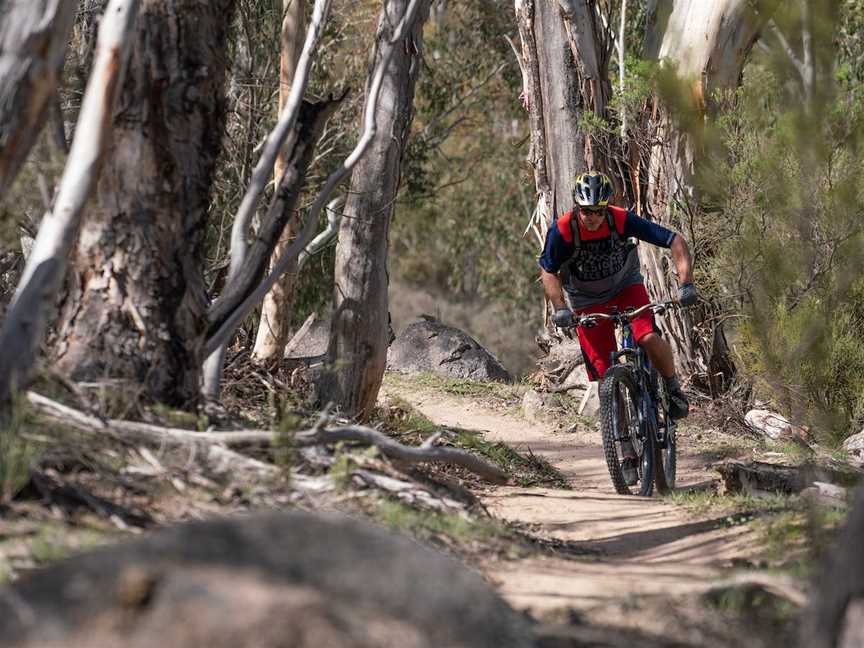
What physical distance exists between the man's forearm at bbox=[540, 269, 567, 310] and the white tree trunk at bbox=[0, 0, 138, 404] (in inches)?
128

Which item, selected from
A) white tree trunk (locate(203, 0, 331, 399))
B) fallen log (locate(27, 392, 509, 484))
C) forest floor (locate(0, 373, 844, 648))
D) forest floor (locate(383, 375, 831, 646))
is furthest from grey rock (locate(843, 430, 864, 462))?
fallen log (locate(27, 392, 509, 484))

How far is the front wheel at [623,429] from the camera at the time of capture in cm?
749

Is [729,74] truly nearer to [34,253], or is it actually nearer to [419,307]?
[34,253]

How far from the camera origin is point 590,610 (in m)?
4.18

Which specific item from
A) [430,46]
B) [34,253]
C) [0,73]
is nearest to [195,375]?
[34,253]

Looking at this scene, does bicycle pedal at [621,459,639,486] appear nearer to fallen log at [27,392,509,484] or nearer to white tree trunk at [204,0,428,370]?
white tree trunk at [204,0,428,370]

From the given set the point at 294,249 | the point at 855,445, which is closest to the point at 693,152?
the point at 855,445

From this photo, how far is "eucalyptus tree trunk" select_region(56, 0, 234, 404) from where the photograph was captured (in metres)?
5.43

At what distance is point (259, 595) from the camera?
2.80 m

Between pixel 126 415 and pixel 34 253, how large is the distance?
A: 2.59ft

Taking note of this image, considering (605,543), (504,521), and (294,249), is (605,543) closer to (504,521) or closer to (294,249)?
(504,521)

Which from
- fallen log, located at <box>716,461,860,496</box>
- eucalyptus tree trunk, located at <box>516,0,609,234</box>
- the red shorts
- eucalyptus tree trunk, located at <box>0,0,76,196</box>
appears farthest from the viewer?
eucalyptus tree trunk, located at <box>516,0,609,234</box>

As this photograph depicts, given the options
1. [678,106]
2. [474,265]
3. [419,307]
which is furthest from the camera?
[419,307]

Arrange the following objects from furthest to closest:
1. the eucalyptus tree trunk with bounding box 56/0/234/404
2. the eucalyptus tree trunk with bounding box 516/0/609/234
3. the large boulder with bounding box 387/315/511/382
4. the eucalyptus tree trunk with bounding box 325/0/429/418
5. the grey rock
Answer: the large boulder with bounding box 387/315/511/382, the eucalyptus tree trunk with bounding box 516/0/609/234, the grey rock, the eucalyptus tree trunk with bounding box 325/0/429/418, the eucalyptus tree trunk with bounding box 56/0/234/404
